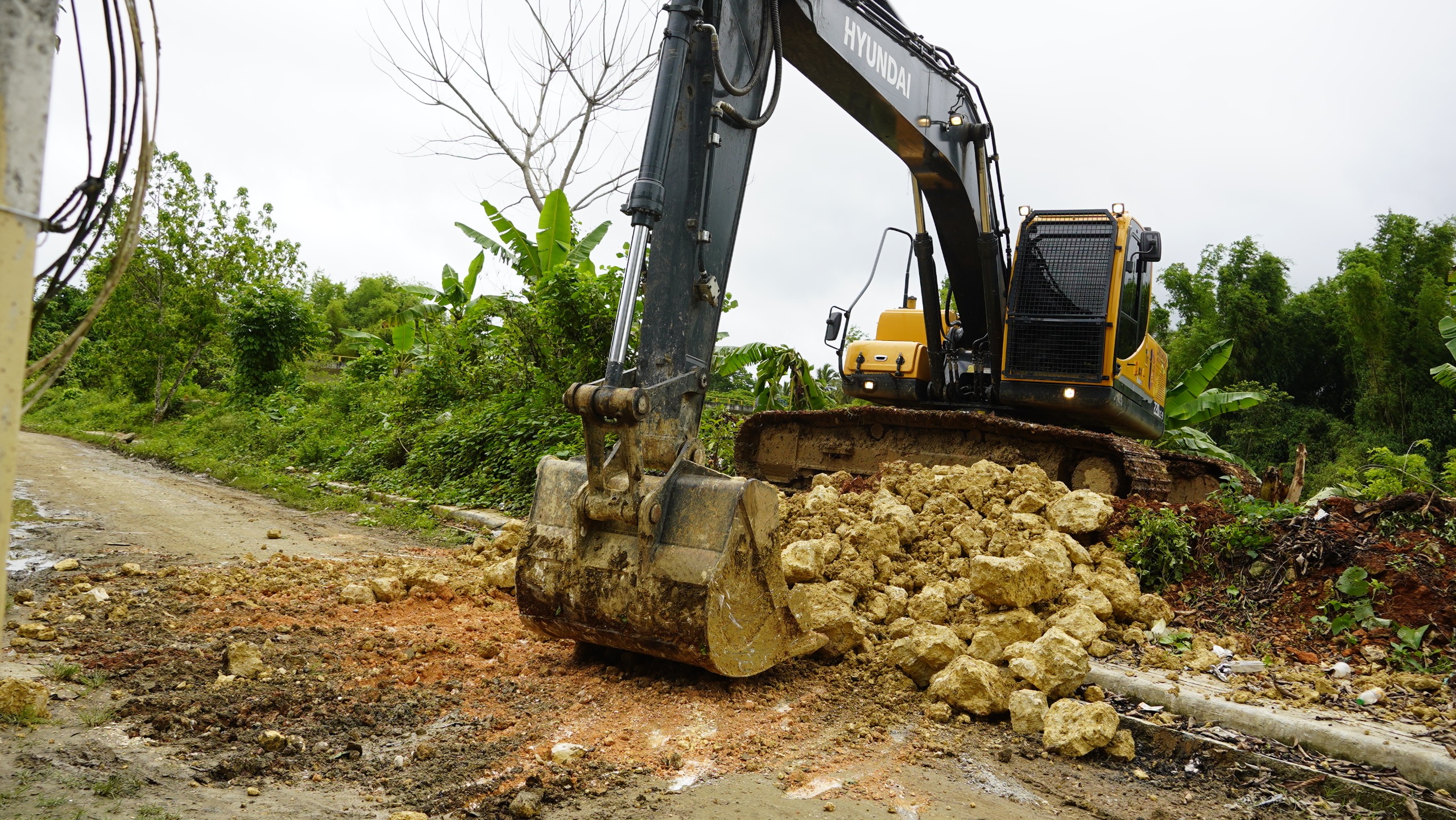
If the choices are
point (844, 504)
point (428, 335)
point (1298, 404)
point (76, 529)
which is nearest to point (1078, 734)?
point (844, 504)

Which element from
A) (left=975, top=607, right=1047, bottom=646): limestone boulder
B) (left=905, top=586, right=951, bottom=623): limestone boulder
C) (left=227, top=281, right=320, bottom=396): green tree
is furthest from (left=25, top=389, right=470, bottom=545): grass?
(left=975, top=607, right=1047, bottom=646): limestone boulder

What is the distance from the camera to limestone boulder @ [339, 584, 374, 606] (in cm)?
489

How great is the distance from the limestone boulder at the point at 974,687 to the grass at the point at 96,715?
297cm

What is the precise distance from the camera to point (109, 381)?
23688mm

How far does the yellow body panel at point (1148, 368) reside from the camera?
797 cm

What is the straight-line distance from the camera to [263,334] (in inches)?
763

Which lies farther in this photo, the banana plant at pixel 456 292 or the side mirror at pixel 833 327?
the banana plant at pixel 456 292

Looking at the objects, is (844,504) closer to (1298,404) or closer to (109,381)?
(109,381)

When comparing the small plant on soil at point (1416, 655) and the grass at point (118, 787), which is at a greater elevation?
the small plant on soil at point (1416, 655)

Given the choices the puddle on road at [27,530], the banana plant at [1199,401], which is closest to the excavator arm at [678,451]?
the puddle on road at [27,530]

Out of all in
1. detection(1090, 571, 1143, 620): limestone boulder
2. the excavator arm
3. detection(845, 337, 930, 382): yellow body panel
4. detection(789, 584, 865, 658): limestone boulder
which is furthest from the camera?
detection(845, 337, 930, 382): yellow body panel

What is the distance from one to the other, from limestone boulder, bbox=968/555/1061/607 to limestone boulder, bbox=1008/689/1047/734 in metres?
0.80

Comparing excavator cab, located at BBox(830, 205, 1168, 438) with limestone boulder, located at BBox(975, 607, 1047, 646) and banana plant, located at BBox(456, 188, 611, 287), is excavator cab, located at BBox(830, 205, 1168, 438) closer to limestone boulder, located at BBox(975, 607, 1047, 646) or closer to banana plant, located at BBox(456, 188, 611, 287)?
limestone boulder, located at BBox(975, 607, 1047, 646)

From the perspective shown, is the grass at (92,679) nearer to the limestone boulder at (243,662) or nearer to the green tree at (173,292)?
the limestone boulder at (243,662)
